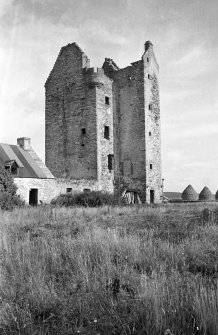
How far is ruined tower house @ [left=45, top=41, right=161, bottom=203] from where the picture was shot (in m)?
29.5

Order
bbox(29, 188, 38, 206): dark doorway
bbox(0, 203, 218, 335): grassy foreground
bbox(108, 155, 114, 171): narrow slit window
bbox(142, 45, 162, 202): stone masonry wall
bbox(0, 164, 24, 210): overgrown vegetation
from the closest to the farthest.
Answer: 1. bbox(0, 203, 218, 335): grassy foreground
2. bbox(0, 164, 24, 210): overgrown vegetation
3. bbox(29, 188, 38, 206): dark doorway
4. bbox(108, 155, 114, 171): narrow slit window
5. bbox(142, 45, 162, 202): stone masonry wall

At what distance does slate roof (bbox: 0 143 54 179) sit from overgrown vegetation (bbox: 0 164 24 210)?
265 cm

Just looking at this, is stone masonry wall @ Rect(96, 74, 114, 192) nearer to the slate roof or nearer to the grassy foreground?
the slate roof

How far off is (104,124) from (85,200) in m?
8.82

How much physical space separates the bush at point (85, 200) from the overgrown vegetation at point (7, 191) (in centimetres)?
329

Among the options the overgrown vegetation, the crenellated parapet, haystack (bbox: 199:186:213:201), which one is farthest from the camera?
haystack (bbox: 199:186:213:201)

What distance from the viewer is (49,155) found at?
31.8 m

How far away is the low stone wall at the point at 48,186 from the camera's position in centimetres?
2423

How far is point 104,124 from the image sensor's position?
3011cm

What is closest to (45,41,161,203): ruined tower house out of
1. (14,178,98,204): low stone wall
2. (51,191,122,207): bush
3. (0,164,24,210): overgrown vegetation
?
(14,178,98,204): low stone wall

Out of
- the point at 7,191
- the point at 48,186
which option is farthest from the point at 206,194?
the point at 7,191

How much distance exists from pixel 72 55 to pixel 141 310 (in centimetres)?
2966

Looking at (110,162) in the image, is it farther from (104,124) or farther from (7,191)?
(7,191)

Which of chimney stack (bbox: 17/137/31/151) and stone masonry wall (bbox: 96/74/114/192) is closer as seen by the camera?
chimney stack (bbox: 17/137/31/151)
